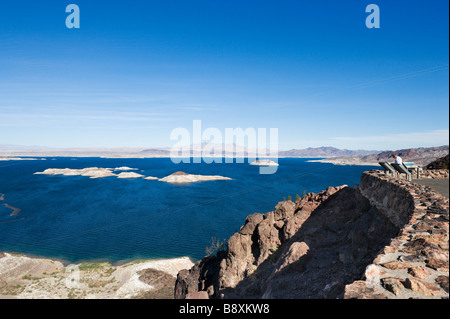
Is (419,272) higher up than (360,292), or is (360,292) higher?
(419,272)

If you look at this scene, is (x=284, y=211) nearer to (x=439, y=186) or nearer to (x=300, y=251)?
(x=300, y=251)

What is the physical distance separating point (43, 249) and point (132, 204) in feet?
112

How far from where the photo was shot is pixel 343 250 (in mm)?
12406

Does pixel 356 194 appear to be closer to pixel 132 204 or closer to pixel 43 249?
pixel 43 249

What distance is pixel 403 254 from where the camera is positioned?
6.89 metres

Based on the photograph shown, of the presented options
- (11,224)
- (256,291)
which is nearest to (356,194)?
(256,291)

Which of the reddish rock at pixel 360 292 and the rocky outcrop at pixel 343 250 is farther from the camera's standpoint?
the rocky outcrop at pixel 343 250

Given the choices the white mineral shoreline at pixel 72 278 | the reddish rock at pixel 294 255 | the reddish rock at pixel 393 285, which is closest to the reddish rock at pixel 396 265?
the reddish rock at pixel 393 285

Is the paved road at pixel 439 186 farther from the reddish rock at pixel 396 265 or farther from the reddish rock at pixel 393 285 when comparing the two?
the reddish rock at pixel 393 285

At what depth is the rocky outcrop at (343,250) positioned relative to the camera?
20.2ft

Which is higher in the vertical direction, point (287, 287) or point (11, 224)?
point (287, 287)

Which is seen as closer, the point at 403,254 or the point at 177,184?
the point at 403,254

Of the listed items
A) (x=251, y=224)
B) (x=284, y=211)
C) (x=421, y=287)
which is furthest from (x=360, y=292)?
(x=284, y=211)
